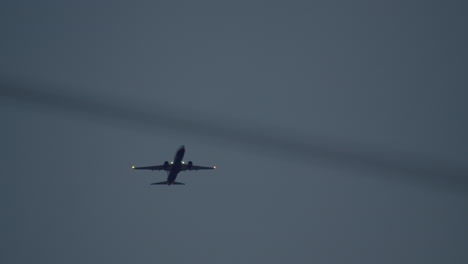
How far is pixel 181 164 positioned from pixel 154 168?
10217mm

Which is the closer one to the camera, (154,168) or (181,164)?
(181,164)

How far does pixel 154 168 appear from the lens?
365 feet

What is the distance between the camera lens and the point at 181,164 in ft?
340
